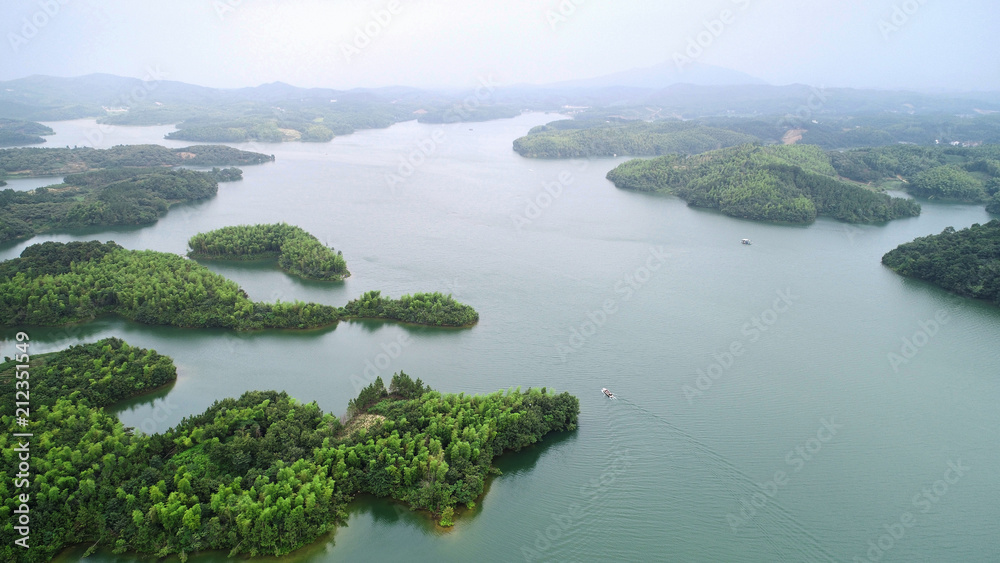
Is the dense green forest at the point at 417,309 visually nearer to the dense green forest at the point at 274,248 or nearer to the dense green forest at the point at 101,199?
the dense green forest at the point at 274,248

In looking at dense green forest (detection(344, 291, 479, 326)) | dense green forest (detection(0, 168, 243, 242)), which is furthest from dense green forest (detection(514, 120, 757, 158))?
dense green forest (detection(344, 291, 479, 326))

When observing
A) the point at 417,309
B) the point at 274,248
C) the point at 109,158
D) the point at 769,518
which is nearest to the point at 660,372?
the point at 769,518

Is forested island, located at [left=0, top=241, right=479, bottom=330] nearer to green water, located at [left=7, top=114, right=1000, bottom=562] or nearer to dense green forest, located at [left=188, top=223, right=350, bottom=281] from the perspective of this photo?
green water, located at [left=7, top=114, right=1000, bottom=562]

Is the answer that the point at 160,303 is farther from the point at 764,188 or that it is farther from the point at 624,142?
the point at 624,142

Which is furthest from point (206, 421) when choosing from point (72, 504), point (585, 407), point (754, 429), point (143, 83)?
point (143, 83)

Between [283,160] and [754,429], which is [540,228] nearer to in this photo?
[754,429]

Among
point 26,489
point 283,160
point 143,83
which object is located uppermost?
point 143,83
